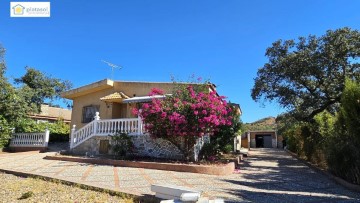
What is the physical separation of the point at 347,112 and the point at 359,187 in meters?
2.58

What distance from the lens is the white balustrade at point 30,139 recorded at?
69.9 ft

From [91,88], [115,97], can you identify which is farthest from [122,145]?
[91,88]

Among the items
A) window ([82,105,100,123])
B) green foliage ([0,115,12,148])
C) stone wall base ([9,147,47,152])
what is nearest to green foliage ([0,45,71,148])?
green foliage ([0,115,12,148])

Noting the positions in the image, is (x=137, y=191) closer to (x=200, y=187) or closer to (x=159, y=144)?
(x=200, y=187)

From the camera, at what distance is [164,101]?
14.4 metres

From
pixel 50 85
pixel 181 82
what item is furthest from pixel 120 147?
pixel 50 85

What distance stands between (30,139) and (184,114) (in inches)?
579

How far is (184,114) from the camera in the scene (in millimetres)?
13586

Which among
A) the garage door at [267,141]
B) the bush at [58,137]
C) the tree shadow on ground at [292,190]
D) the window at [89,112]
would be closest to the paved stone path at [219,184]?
the tree shadow on ground at [292,190]

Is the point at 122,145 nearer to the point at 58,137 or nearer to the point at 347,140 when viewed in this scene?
the point at 347,140

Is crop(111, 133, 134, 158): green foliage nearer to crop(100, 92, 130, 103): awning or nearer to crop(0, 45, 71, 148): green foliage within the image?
crop(100, 92, 130, 103): awning

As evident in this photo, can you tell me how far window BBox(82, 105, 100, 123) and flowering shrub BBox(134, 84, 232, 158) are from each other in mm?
9751

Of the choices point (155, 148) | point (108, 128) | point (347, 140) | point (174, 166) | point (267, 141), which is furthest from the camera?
point (267, 141)

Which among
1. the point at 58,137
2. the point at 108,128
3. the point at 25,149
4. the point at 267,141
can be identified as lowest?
the point at 25,149
